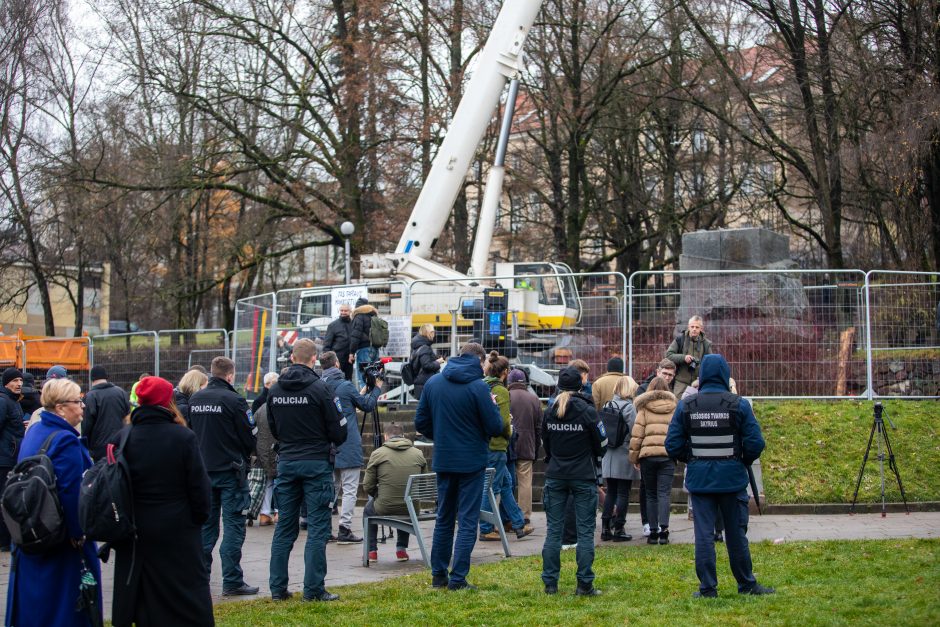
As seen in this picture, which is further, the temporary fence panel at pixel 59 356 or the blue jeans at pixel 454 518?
the temporary fence panel at pixel 59 356

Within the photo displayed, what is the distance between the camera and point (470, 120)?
2158 cm

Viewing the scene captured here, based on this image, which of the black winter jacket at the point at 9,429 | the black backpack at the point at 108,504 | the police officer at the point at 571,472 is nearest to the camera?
the black backpack at the point at 108,504

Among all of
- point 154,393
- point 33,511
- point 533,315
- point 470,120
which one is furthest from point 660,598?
point 470,120

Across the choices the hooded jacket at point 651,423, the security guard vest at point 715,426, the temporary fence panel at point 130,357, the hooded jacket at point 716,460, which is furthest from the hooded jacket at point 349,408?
the temporary fence panel at point 130,357

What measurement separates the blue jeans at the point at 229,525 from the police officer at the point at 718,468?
12.1 feet

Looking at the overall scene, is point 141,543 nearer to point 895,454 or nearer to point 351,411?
point 351,411

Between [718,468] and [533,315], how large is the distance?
12153mm

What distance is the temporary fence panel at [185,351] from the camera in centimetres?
2180

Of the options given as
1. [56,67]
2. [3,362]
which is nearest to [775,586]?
[3,362]

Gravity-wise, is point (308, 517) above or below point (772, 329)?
below

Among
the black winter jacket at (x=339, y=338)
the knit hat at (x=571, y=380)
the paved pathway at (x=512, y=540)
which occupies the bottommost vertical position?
the paved pathway at (x=512, y=540)

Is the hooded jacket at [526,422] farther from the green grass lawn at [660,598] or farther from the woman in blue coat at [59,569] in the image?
the woman in blue coat at [59,569]

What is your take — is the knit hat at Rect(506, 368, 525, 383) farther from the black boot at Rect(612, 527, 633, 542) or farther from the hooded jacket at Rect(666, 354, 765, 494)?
the hooded jacket at Rect(666, 354, 765, 494)

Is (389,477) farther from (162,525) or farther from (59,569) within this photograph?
(59,569)
